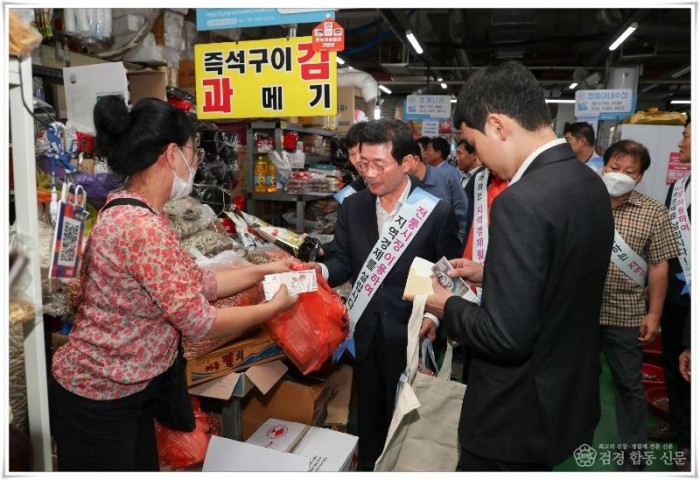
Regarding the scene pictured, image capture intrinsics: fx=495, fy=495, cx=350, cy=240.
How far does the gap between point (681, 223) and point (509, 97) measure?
251 cm

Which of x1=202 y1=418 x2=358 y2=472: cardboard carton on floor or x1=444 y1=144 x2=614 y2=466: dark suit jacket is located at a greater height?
x1=444 y1=144 x2=614 y2=466: dark suit jacket

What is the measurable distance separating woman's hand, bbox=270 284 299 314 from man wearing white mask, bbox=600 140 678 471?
6.65 ft

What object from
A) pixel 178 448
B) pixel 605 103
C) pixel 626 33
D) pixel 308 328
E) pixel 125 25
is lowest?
pixel 178 448

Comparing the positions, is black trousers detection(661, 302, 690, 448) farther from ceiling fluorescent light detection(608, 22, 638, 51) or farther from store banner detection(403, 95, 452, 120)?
store banner detection(403, 95, 452, 120)

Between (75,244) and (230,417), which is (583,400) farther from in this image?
(230,417)

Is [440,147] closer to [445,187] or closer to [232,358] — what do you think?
[445,187]

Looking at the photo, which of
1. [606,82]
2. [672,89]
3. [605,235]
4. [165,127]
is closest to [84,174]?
[165,127]

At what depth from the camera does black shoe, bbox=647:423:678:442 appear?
11.9ft

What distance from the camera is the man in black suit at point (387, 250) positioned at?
8.26 feet

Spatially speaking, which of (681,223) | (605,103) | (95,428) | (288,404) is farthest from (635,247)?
(605,103)

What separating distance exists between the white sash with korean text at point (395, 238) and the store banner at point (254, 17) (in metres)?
1.00

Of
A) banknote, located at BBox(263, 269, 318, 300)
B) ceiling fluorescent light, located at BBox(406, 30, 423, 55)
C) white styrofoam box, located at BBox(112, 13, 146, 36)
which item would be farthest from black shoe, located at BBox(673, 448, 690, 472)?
ceiling fluorescent light, located at BBox(406, 30, 423, 55)

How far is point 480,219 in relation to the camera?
2838 mm

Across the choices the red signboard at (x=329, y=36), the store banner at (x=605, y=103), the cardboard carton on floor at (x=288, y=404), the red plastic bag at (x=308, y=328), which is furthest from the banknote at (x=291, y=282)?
the store banner at (x=605, y=103)
